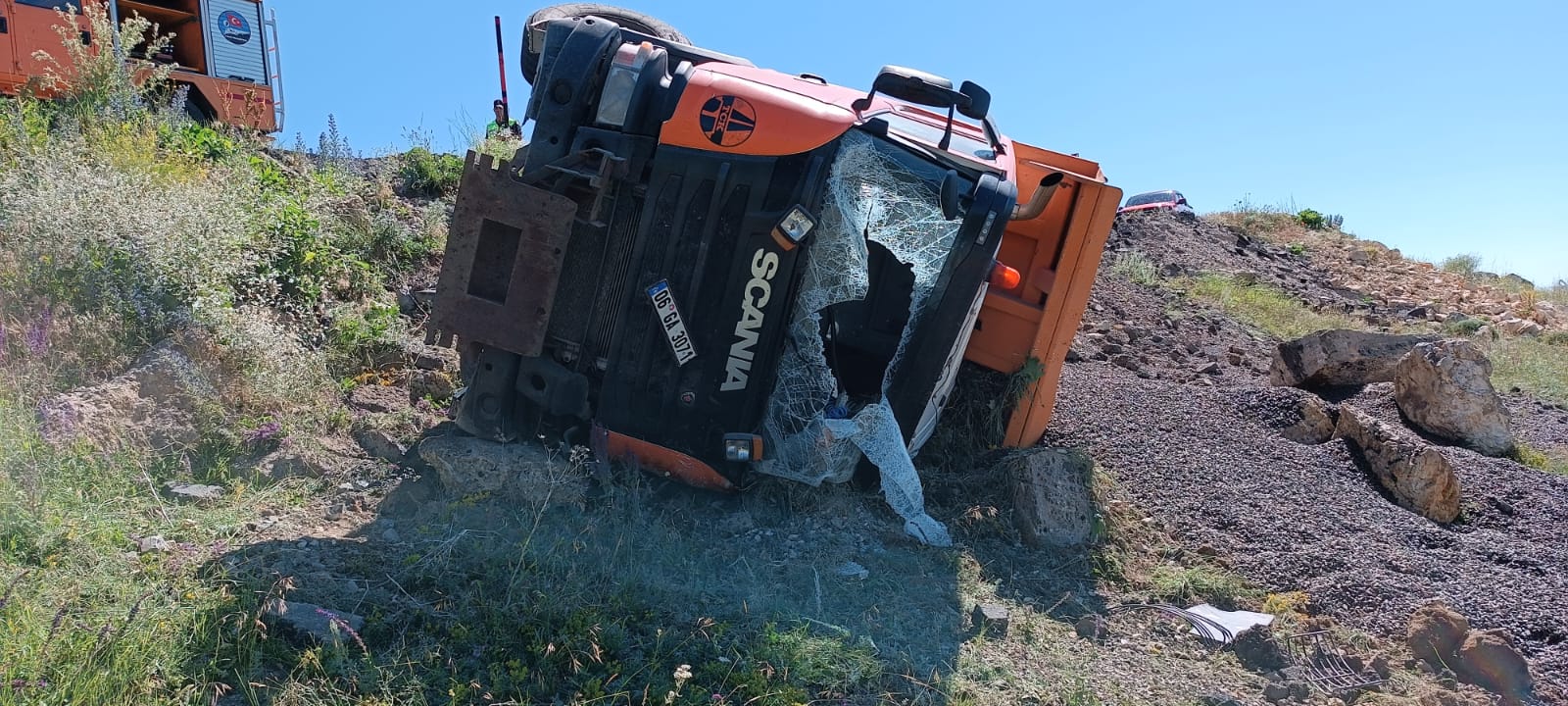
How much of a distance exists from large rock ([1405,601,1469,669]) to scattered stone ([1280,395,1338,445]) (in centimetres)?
178

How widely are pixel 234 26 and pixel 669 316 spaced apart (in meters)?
11.3

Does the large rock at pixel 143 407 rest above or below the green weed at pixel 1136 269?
below

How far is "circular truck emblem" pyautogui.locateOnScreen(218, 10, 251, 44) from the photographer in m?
12.4

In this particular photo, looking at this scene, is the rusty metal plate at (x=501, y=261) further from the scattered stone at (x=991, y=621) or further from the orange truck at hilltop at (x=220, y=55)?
the orange truck at hilltop at (x=220, y=55)

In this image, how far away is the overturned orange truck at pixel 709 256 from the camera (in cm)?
375

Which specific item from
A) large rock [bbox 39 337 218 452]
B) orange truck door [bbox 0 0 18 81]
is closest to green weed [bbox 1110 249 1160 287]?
large rock [bbox 39 337 218 452]

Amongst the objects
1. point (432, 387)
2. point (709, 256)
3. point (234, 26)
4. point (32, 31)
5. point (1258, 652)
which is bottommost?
point (432, 387)

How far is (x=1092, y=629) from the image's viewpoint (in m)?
3.69

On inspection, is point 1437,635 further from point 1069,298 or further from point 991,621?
point 1069,298

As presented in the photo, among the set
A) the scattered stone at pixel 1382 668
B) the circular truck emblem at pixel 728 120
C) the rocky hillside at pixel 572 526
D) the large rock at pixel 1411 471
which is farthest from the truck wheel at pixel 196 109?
the scattered stone at pixel 1382 668

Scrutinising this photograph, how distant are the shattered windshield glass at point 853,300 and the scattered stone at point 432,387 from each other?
186 centimetres

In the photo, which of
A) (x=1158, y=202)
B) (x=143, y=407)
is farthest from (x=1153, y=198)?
(x=143, y=407)

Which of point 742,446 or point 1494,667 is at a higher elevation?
point 742,446

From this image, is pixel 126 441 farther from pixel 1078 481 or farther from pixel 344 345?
pixel 1078 481
